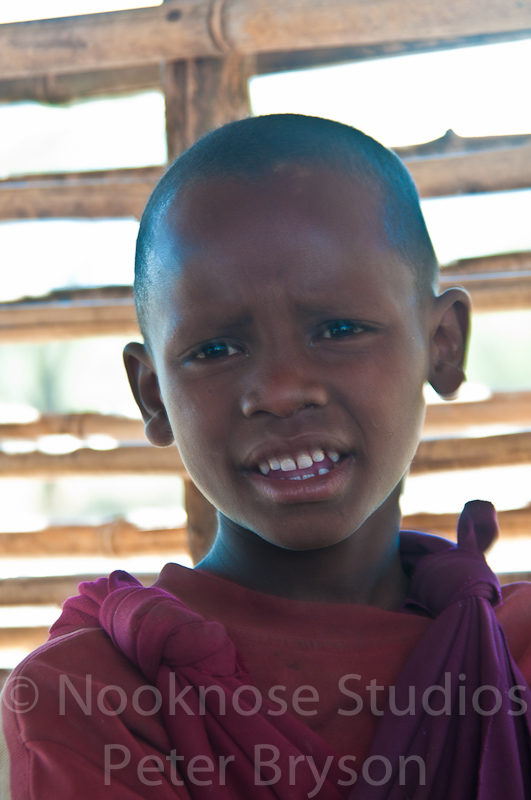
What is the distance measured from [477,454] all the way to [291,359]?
4.03 ft

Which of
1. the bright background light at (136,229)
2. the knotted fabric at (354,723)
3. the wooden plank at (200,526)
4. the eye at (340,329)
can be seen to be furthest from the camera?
the bright background light at (136,229)

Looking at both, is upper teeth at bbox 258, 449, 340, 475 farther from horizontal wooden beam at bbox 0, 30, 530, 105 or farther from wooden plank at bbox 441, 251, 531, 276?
horizontal wooden beam at bbox 0, 30, 530, 105

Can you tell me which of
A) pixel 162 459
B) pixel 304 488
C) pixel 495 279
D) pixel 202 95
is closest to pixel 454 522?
pixel 495 279

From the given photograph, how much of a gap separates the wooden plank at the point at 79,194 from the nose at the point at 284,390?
1.33m

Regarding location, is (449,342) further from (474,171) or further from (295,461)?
(474,171)

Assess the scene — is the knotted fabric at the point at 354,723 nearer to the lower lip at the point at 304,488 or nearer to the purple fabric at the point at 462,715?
the purple fabric at the point at 462,715

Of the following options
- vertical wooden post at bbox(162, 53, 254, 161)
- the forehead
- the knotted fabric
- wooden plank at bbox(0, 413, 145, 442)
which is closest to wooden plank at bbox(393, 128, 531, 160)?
vertical wooden post at bbox(162, 53, 254, 161)

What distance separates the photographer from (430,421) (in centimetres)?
203

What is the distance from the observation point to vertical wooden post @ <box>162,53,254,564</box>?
186cm

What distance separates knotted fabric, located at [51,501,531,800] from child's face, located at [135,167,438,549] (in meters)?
0.14

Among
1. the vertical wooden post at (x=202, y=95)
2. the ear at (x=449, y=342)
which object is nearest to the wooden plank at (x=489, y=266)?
the vertical wooden post at (x=202, y=95)

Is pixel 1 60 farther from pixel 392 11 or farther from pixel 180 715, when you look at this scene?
pixel 180 715

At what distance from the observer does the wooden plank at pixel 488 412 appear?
199 cm

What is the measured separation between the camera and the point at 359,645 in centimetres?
89
